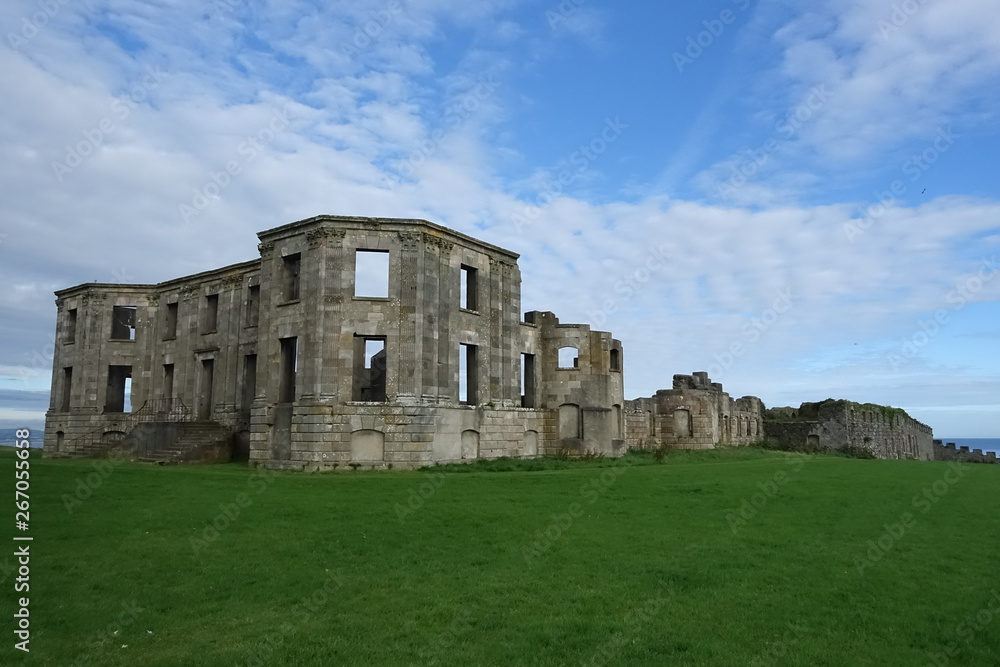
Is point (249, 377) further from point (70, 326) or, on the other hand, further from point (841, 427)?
point (841, 427)

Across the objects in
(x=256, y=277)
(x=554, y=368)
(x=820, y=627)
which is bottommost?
(x=820, y=627)

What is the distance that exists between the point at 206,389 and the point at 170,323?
591cm

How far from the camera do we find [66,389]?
136 ft

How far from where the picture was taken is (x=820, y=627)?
25.6ft

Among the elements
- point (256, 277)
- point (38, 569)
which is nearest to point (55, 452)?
point (256, 277)

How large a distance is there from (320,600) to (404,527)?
166 inches

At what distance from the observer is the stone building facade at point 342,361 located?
26.0m

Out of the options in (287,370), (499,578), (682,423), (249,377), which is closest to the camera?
(499,578)

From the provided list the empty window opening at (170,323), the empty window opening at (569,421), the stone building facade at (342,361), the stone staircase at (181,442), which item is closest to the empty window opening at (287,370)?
the stone building facade at (342,361)

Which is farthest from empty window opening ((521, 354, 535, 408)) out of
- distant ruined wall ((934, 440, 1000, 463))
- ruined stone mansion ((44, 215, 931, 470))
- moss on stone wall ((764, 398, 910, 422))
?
distant ruined wall ((934, 440, 1000, 463))

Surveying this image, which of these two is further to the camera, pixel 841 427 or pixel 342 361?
pixel 841 427

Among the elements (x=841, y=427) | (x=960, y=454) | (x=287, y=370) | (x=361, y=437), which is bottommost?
(x=960, y=454)

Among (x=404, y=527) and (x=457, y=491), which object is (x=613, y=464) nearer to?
(x=457, y=491)

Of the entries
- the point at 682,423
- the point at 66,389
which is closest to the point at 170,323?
the point at 66,389
